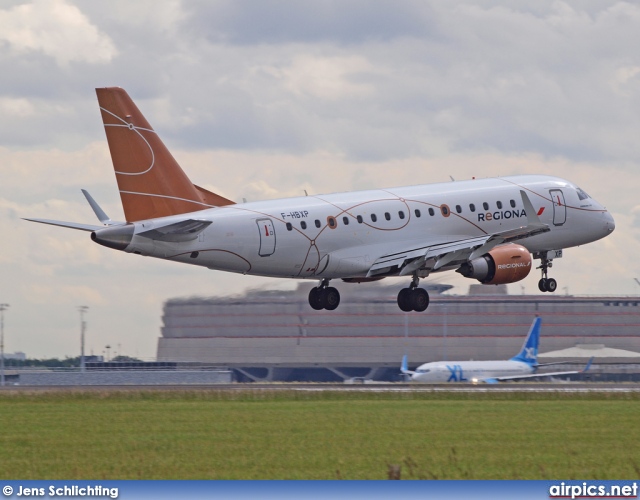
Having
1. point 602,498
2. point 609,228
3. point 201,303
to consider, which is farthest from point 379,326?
point 602,498

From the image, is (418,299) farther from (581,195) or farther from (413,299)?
(581,195)

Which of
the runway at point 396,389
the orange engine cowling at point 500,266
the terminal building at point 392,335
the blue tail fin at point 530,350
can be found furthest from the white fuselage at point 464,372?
the orange engine cowling at point 500,266

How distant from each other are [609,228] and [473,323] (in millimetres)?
108790

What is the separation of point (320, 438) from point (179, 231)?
14173 mm

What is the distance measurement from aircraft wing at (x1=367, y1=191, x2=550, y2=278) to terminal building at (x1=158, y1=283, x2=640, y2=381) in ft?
270

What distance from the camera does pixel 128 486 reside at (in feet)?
85.9

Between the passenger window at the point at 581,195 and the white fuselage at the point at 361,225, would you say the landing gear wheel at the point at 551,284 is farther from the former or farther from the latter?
the passenger window at the point at 581,195

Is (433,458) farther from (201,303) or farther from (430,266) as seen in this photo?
(201,303)

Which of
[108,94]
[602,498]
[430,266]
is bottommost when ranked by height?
[602,498]

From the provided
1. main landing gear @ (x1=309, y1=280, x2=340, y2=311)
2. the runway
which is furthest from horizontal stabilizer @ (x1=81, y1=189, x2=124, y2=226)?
the runway

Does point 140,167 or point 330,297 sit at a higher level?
point 140,167

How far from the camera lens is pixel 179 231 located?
53.4 m

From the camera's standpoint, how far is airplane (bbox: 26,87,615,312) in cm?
5431

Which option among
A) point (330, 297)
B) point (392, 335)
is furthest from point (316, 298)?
point (392, 335)
